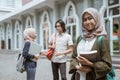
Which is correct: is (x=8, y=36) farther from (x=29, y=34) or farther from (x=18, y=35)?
(x=29, y=34)

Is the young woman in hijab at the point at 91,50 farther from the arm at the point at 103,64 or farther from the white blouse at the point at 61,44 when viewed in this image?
the white blouse at the point at 61,44

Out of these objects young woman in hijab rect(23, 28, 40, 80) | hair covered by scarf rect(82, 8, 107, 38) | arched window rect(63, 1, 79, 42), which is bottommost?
young woman in hijab rect(23, 28, 40, 80)

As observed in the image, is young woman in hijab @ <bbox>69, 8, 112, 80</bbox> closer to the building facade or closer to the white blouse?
the white blouse

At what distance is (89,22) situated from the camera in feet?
7.93

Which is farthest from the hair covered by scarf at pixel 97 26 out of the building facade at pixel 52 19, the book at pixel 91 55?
the building facade at pixel 52 19

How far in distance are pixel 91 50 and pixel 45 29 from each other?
23.0 meters

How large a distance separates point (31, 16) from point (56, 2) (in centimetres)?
681

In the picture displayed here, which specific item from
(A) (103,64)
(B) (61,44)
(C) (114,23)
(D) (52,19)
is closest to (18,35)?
(D) (52,19)

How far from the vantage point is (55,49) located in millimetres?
5004

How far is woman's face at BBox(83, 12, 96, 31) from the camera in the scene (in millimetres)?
2414

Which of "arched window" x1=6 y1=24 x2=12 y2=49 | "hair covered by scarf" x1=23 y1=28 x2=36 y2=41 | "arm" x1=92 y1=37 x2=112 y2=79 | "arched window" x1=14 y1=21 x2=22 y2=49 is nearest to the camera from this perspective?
"arm" x1=92 y1=37 x2=112 y2=79

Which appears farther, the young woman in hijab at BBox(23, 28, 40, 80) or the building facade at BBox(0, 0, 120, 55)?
the building facade at BBox(0, 0, 120, 55)

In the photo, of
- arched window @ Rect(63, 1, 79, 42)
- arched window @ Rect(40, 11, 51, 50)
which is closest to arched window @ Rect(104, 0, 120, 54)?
arched window @ Rect(63, 1, 79, 42)

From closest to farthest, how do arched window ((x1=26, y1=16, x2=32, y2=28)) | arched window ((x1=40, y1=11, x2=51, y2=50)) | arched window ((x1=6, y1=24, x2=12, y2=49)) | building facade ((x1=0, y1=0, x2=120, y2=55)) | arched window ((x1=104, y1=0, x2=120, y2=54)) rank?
arched window ((x1=104, y1=0, x2=120, y2=54)), building facade ((x1=0, y1=0, x2=120, y2=55)), arched window ((x1=40, y1=11, x2=51, y2=50)), arched window ((x1=26, y1=16, x2=32, y2=28)), arched window ((x1=6, y1=24, x2=12, y2=49))
